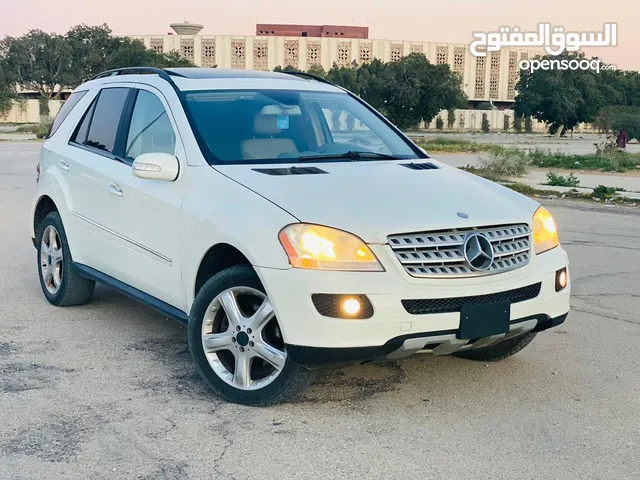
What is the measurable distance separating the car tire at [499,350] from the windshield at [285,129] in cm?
137

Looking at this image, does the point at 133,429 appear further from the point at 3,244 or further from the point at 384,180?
the point at 3,244

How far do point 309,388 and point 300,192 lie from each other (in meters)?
1.16

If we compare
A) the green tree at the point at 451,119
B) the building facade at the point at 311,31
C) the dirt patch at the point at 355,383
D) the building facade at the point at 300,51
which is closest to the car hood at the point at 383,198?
the dirt patch at the point at 355,383

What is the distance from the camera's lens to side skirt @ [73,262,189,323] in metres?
5.18

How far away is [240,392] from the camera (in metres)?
4.61

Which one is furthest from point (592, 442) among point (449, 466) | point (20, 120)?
point (20, 120)

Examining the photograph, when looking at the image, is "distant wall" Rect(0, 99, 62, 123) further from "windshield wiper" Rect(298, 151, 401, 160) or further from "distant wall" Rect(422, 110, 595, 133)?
"windshield wiper" Rect(298, 151, 401, 160)

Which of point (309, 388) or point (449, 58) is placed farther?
point (449, 58)

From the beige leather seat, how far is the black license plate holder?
1.67 meters

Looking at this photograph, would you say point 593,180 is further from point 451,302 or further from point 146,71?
point 451,302

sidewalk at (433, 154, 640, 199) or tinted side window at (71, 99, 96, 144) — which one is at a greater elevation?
tinted side window at (71, 99, 96, 144)

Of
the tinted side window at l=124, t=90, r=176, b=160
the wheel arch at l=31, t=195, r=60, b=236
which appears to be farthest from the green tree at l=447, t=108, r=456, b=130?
the tinted side window at l=124, t=90, r=176, b=160

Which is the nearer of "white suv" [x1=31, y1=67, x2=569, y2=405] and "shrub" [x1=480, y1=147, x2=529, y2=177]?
"white suv" [x1=31, y1=67, x2=569, y2=405]

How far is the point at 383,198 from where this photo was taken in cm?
461
